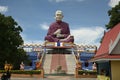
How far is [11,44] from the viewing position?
155ft

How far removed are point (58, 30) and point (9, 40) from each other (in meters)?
28.2

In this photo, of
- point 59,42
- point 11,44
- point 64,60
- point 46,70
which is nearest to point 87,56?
point 59,42

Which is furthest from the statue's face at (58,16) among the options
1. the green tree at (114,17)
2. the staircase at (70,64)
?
the green tree at (114,17)

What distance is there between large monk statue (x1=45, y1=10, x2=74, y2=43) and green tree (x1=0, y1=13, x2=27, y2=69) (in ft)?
69.4

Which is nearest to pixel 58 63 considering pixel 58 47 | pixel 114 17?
pixel 58 47

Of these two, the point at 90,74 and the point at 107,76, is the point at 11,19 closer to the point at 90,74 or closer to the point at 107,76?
the point at 90,74

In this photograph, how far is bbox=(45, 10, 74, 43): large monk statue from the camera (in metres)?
71.9

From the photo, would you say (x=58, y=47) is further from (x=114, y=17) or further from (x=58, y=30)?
(x=114, y=17)

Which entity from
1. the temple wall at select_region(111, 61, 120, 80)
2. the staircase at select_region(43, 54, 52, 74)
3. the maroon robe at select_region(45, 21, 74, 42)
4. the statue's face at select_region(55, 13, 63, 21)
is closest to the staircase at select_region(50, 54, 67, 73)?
the staircase at select_region(43, 54, 52, 74)

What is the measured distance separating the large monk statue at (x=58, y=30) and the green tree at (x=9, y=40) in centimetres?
2116

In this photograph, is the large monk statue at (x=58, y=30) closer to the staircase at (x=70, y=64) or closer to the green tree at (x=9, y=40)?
the staircase at (x=70, y=64)

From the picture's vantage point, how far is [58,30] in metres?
73.6

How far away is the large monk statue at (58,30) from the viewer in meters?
71.9

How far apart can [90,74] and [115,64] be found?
20828 millimetres
